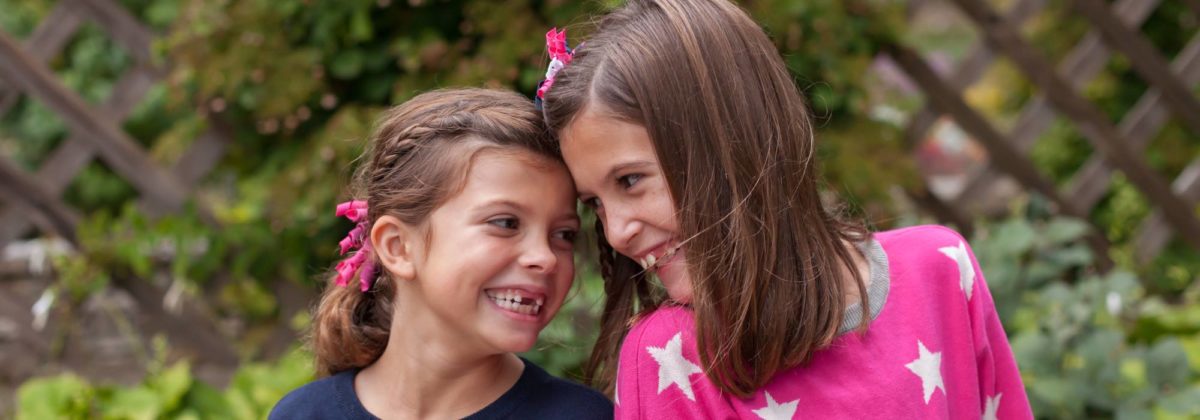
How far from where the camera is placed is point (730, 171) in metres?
1.42

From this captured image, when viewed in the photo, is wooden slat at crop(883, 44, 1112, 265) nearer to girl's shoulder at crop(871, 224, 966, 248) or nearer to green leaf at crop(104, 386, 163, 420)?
girl's shoulder at crop(871, 224, 966, 248)

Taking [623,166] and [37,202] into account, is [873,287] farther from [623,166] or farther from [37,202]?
[37,202]

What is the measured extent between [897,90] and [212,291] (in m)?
2.01

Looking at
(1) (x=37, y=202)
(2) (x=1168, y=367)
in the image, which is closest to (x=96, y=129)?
(1) (x=37, y=202)

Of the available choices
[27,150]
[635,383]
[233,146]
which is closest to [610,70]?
[635,383]

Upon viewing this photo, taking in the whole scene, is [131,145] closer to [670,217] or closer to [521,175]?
[521,175]

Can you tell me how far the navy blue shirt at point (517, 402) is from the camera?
1.69 meters

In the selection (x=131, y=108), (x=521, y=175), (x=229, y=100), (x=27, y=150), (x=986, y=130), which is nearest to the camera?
(x=521, y=175)

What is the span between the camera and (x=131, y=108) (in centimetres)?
347

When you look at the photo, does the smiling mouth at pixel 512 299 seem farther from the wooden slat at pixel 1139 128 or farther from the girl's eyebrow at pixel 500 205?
the wooden slat at pixel 1139 128

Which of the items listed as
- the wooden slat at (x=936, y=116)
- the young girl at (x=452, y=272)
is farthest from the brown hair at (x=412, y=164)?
the wooden slat at (x=936, y=116)

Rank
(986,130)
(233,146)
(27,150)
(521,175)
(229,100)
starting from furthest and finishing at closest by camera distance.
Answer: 1. (27,150)
2. (986,130)
3. (233,146)
4. (229,100)
5. (521,175)

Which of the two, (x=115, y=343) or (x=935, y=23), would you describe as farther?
(x=935, y=23)

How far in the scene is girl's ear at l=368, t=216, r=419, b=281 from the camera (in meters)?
1.66
